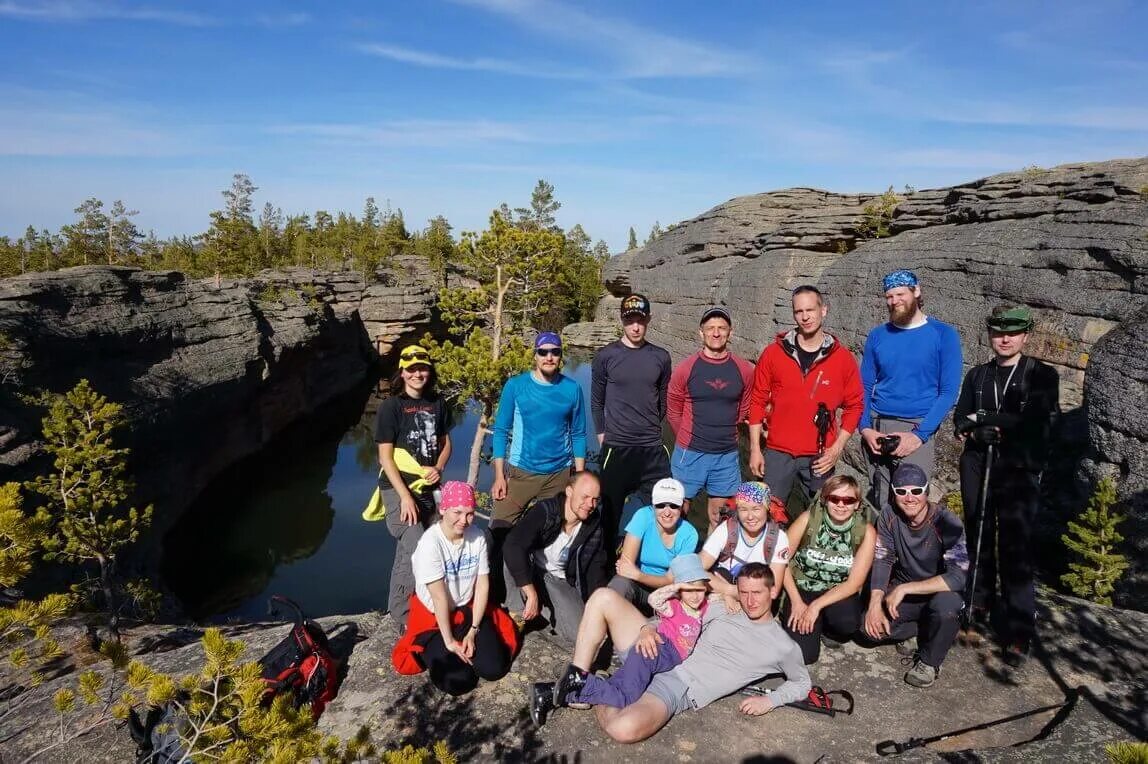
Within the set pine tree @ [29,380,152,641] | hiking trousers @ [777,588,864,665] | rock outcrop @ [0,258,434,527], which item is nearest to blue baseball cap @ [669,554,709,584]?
hiking trousers @ [777,588,864,665]

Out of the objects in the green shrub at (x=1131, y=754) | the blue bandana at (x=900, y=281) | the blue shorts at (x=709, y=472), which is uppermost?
the blue bandana at (x=900, y=281)

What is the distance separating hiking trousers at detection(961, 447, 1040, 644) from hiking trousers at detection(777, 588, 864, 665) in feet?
3.44

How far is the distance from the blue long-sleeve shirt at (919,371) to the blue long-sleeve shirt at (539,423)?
244 centimetres

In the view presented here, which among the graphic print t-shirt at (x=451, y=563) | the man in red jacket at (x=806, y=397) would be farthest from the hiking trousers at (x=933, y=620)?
the graphic print t-shirt at (x=451, y=563)

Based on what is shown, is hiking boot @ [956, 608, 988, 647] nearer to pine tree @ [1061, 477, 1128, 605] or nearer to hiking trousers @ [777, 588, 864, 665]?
hiking trousers @ [777, 588, 864, 665]

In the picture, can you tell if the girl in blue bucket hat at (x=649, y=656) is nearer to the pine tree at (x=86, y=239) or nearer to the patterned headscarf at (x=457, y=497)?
the patterned headscarf at (x=457, y=497)

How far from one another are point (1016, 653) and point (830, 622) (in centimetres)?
135

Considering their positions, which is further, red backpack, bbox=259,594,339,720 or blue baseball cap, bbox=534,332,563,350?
blue baseball cap, bbox=534,332,563,350

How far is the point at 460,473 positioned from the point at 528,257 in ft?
31.6

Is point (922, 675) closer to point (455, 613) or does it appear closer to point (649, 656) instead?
point (649, 656)

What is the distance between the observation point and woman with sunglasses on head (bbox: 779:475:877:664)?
14.3ft

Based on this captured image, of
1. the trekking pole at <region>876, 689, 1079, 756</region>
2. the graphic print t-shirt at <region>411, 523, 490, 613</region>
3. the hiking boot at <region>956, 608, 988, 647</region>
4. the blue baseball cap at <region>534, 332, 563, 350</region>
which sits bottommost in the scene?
the trekking pole at <region>876, 689, 1079, 756</region>

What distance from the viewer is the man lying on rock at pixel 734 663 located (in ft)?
13.1

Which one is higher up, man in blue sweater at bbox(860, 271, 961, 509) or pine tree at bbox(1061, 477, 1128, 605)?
man in blue sweater at bbox(860, 271, 961, 509)
